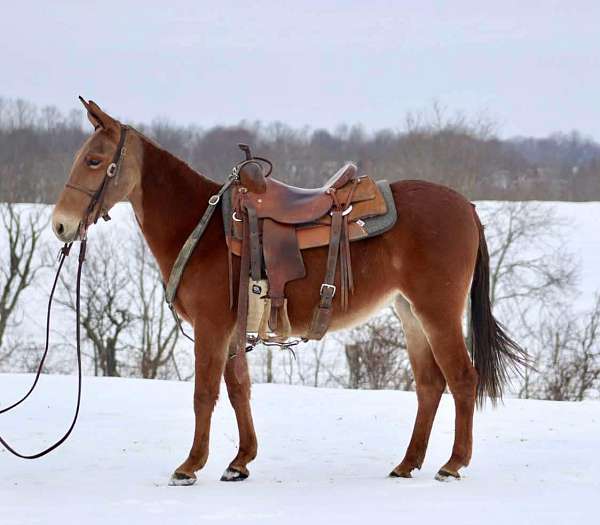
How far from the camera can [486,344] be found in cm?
524

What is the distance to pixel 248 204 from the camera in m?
4.92

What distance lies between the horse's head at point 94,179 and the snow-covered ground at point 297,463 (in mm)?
1538

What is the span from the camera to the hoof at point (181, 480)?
4.77 metres

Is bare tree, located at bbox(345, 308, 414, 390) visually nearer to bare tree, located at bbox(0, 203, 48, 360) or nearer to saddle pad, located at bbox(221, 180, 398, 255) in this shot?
saddle pad, located at bbox(221, 180, 398, 255)

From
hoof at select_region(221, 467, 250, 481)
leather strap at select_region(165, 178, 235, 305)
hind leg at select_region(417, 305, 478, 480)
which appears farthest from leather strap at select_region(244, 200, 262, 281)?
hoof at select_region(221, 467, 250, 481)

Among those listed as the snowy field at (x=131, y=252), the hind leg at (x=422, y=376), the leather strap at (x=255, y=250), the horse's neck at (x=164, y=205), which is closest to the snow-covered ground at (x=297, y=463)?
the hind leg at (x=422, y=376)

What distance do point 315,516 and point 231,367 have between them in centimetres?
150

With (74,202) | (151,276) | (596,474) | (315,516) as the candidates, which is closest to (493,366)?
(596,474)

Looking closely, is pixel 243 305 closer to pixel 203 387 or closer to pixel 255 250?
pixel 255 250

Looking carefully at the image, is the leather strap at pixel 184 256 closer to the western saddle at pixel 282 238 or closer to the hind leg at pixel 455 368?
the western saddle at pixel 282 238

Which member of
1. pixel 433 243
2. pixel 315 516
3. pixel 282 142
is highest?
pixel 282 142

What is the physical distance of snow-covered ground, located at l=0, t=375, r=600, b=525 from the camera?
405 centimetres

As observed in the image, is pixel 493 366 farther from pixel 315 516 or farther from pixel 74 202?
pixel 74 202

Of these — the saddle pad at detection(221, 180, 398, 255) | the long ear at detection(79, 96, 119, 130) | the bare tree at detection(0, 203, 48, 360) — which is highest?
the bare tree at detection(0, 203, 48, 360)
